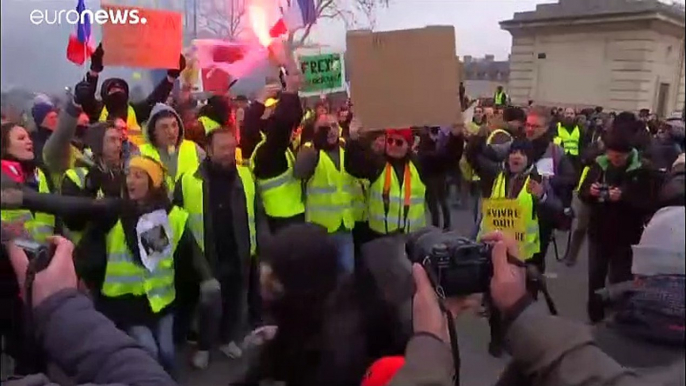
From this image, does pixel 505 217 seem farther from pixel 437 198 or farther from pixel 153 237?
pixel 437 198

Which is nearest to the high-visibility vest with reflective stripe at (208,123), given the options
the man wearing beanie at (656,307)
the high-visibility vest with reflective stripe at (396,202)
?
the high-visibility vest with reflective stripe at (396,202)

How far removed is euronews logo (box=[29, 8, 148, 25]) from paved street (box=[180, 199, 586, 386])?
3.86 feet

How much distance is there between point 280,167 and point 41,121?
9.00 feet

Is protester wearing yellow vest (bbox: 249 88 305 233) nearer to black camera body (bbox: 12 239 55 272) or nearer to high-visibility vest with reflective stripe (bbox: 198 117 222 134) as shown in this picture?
high-visibility vest with reflective stripe (bbox: 198 117 222 134)

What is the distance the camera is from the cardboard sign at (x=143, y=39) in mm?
2414

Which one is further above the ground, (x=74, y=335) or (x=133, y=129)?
(x=133, y=129)

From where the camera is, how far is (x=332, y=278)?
5.79 ft

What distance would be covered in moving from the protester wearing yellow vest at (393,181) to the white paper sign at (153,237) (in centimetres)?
107

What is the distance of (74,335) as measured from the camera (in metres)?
1.40

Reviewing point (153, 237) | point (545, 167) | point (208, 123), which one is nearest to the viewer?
point (545, 167)

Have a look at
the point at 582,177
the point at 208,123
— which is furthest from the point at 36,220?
the point at 208,123

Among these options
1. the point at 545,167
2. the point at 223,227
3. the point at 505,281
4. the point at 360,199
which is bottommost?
the point at 223,227

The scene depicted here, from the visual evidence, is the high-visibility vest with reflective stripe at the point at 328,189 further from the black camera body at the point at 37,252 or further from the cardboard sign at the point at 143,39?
the black camera body at the point at 37,252

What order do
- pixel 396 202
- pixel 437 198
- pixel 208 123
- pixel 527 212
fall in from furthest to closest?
pixel 208 123, pixel 396 202, pixel 437 198, pixel 527 212
